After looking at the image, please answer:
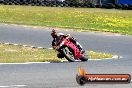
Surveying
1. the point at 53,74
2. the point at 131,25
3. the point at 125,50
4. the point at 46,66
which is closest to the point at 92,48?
the point at 125,50

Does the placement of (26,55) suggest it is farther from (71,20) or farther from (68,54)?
(71,20)

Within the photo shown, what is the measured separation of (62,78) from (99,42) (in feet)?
45.5

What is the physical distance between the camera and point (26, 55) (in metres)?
18.5

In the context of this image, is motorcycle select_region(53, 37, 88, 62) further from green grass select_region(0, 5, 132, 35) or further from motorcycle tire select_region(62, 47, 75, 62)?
green grass select_region(0, 5, 132, 35)

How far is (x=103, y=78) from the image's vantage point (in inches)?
250

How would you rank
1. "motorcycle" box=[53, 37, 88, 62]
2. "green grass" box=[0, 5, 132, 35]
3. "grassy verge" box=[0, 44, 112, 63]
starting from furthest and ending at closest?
"green grass" box=[0, 5, 132, 35]
"grassy verge" box=[0, 44, 112, 63]
"motorcycle" box=[53, 37, 88, 62]

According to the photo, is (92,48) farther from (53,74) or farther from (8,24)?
(8,24)

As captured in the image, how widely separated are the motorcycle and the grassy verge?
623 millimetres

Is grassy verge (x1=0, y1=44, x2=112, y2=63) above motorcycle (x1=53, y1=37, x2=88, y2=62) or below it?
below

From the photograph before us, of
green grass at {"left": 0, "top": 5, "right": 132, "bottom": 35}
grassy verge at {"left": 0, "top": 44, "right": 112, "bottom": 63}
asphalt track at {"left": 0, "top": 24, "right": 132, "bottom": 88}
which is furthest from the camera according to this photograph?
green grass at {"left": 0, "top": 5, "right": 132, "bottom": 35}

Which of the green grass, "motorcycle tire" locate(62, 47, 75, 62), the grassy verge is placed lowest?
the green grass

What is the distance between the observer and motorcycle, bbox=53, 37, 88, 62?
16.2m

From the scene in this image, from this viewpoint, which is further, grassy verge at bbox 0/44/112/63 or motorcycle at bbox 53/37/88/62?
grassy verge at bbox 0/44/112/63

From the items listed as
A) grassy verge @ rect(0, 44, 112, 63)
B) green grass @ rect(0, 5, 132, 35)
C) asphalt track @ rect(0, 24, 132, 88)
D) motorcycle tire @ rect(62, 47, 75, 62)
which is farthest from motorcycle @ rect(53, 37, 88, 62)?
green grass @ rect(0, 5, 132, 35)
